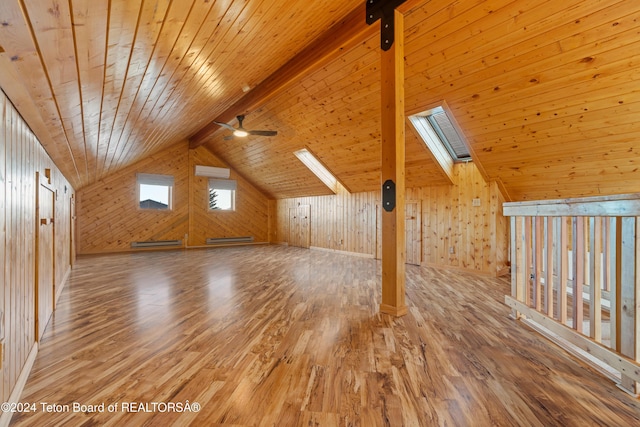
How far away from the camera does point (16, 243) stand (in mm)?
1556

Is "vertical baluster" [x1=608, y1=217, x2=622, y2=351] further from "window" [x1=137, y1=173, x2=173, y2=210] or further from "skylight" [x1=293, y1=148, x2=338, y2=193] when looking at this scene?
"window" [x1=137, y1=173, x2=173, y2=210]

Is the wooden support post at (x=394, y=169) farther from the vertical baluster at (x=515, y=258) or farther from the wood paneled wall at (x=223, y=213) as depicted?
the wood paneled wall at (x=223, y=213)

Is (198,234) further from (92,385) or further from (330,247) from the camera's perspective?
(92,385)

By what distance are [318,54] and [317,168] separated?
13.1 ft

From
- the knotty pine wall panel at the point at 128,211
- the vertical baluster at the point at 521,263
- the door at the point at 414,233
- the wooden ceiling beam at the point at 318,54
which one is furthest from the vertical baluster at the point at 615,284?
the knotty pine wall panel at the point at 128,211

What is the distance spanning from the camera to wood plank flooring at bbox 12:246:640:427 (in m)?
1.37

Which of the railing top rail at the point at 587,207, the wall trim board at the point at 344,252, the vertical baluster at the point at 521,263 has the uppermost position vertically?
the railing top rail at the point at 587,207

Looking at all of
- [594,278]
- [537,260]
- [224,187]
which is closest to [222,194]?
[224,187]

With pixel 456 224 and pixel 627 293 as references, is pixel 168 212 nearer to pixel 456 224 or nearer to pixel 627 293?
pixel 456 224

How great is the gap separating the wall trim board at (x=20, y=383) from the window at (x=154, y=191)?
6.97m

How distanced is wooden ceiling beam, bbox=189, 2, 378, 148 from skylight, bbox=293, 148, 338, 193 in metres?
2.09

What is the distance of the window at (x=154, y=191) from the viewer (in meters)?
7.98

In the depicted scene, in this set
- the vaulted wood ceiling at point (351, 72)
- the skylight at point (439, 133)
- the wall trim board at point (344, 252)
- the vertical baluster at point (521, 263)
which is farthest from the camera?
the wall trim board at point (344, 252)

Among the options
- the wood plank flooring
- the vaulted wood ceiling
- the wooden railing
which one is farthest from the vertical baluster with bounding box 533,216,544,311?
the vaulted wood ceiling
